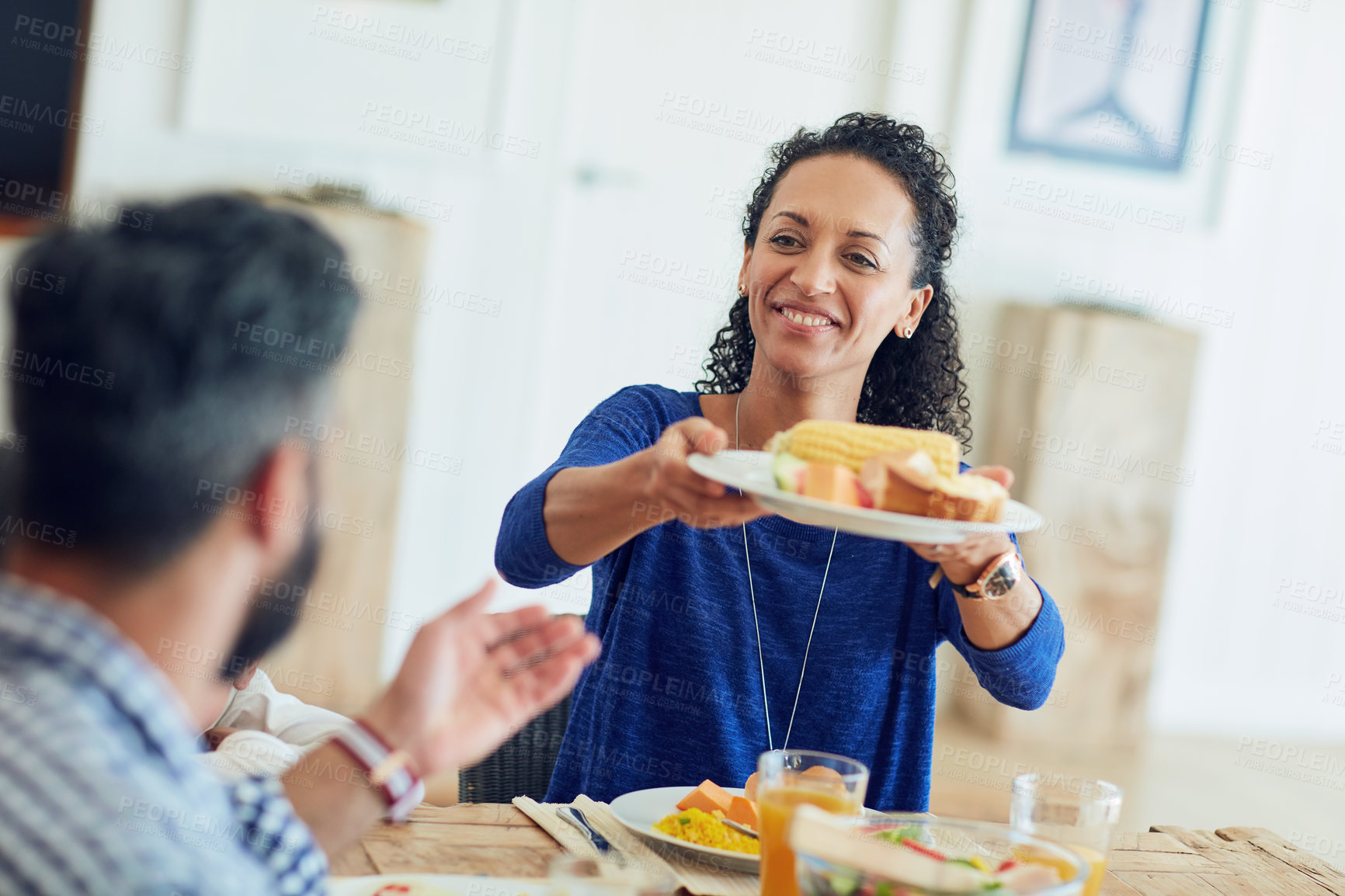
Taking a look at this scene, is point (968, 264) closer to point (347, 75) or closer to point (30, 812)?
point (347, 75)

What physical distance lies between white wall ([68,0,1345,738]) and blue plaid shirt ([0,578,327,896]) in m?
3.01

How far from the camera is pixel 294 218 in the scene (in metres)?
0.76

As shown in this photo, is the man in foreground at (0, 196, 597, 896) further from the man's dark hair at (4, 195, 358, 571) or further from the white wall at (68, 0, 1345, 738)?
the white wall at (68, 0, 1345, 738)

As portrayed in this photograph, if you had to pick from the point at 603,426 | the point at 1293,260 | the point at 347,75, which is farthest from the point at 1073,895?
the point at 1293,260

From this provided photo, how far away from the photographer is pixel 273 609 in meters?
0.83

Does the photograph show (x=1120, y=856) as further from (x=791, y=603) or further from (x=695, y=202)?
(x=695, y=202)

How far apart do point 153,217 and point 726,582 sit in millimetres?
1119

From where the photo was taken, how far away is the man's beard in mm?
800

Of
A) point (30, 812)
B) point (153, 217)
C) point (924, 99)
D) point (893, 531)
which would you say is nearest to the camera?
point (30, 812)

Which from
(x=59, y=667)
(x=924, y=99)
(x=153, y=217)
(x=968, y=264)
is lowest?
(x=59, y=667)

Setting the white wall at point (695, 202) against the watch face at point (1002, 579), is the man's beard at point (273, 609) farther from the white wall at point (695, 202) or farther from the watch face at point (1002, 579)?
the white wall at point (695, 202)

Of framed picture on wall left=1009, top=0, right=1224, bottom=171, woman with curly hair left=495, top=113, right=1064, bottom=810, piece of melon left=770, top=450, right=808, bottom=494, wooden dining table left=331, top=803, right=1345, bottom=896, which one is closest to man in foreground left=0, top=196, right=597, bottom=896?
wooden dining table left=331, top=803, right=1345, bottom=896

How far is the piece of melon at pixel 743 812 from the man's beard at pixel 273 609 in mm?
557

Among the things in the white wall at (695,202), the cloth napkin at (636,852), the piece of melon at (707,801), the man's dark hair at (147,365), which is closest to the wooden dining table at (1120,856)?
the cloth napkin at (636,852)
